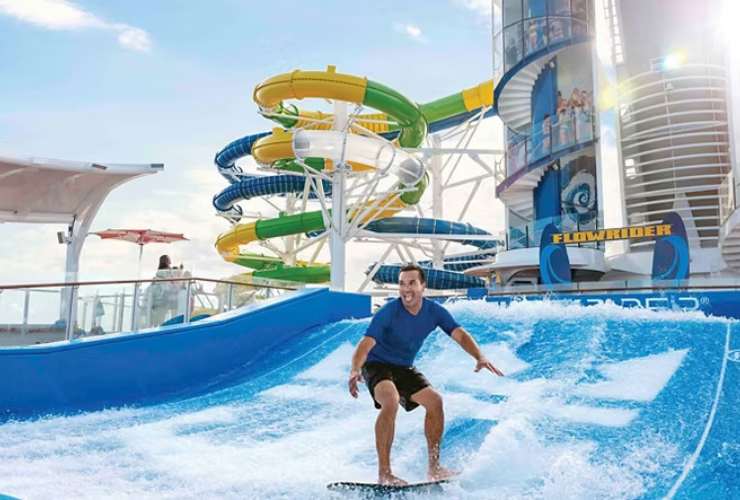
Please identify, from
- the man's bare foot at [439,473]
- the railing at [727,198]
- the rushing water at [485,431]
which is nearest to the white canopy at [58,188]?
the rushing water at [485,431]

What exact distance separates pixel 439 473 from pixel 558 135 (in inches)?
714

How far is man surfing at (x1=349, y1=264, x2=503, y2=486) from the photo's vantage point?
3773mm

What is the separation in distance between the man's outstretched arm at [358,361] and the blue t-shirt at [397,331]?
0.29ft

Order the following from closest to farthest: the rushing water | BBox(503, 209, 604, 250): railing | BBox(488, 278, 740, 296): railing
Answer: the rushing water, BBox(488, 278, 740, 296): railing, BBox(503, 209, 604, 250): railing

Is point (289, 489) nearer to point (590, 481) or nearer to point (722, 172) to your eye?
point (590, 481)

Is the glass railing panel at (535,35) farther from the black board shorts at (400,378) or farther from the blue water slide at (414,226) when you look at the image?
the black board shorts at (400,378)

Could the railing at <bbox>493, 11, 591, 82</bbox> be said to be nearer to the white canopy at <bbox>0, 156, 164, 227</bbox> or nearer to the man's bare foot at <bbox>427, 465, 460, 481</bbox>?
the white canopy at <bbox>0, 156, 164, 227</bbox>

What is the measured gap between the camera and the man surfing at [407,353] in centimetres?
377

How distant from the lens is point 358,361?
366 cm

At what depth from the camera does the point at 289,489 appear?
3641 millimetres

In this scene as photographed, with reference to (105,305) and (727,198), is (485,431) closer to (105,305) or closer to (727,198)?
(105,305)

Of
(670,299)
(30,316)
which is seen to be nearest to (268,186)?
(30,316)

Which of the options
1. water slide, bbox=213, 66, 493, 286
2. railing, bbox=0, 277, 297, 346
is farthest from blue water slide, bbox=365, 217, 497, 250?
railing, bbox=0, 277, 297, 346

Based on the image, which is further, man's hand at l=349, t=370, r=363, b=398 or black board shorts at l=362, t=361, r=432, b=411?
black board shorts at l=362, t=361, r=432, b=411
